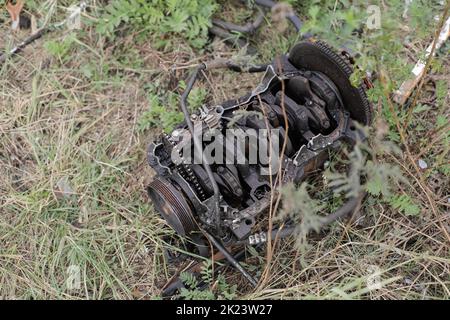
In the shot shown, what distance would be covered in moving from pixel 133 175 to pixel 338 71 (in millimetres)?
1471

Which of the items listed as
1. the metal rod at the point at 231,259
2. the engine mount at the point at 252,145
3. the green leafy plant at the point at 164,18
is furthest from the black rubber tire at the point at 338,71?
the metal rod at the point at 231,259

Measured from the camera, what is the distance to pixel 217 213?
8.73 feet

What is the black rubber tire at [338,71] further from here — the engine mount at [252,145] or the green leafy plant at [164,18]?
the green leafy plant at [164,18]

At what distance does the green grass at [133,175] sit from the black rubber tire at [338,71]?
9cm

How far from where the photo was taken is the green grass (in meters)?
3.00

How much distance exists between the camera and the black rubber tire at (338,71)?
2889mm

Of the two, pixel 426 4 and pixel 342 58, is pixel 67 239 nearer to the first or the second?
pixel 342 58

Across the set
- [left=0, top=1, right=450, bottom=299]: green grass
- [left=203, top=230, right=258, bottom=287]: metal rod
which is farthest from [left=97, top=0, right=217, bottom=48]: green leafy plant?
[left=203, top=230, right=258, bottom=287]: metal rod

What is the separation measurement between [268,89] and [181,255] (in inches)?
44.1

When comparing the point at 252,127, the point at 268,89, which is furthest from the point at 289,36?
the point at 252,127

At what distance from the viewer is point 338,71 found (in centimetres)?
292

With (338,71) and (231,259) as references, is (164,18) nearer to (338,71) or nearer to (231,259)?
(338,71)

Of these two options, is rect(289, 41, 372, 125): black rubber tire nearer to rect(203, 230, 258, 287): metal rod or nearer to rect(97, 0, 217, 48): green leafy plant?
rect(97, 0, 217, 48): green leafy plant

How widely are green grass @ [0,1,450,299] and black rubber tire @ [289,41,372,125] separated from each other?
0.09 metres
